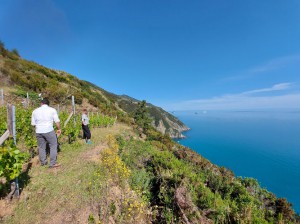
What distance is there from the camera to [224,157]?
240 ft

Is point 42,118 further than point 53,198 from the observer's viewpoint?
Yes

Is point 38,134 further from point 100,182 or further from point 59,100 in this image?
point 59,100

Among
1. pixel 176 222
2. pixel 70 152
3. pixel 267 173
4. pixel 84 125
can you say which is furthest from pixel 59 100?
pixel 267 173

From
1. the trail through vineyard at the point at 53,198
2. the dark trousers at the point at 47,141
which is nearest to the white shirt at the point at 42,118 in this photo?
the dark trousers at the point at 47,141

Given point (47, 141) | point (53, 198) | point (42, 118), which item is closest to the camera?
point (53, 198)

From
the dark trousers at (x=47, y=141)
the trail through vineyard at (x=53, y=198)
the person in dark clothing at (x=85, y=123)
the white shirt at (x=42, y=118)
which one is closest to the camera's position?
the trail through vineyard at (x=53, y=198)

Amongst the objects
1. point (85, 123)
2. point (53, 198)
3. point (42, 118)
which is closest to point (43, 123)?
point (42, 118)

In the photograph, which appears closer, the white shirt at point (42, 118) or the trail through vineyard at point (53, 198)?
the trail through vineyard at point (53, 198)

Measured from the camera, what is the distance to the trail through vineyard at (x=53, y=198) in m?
3.84

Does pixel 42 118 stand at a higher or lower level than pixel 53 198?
higher

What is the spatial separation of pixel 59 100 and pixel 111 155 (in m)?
22.9

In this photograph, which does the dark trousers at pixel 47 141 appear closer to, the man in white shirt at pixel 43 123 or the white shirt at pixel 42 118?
the man in white shirt at pixel 43 123

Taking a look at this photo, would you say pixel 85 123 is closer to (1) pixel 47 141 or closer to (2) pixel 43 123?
(1) pixel 47 141

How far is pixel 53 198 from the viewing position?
4.52m
